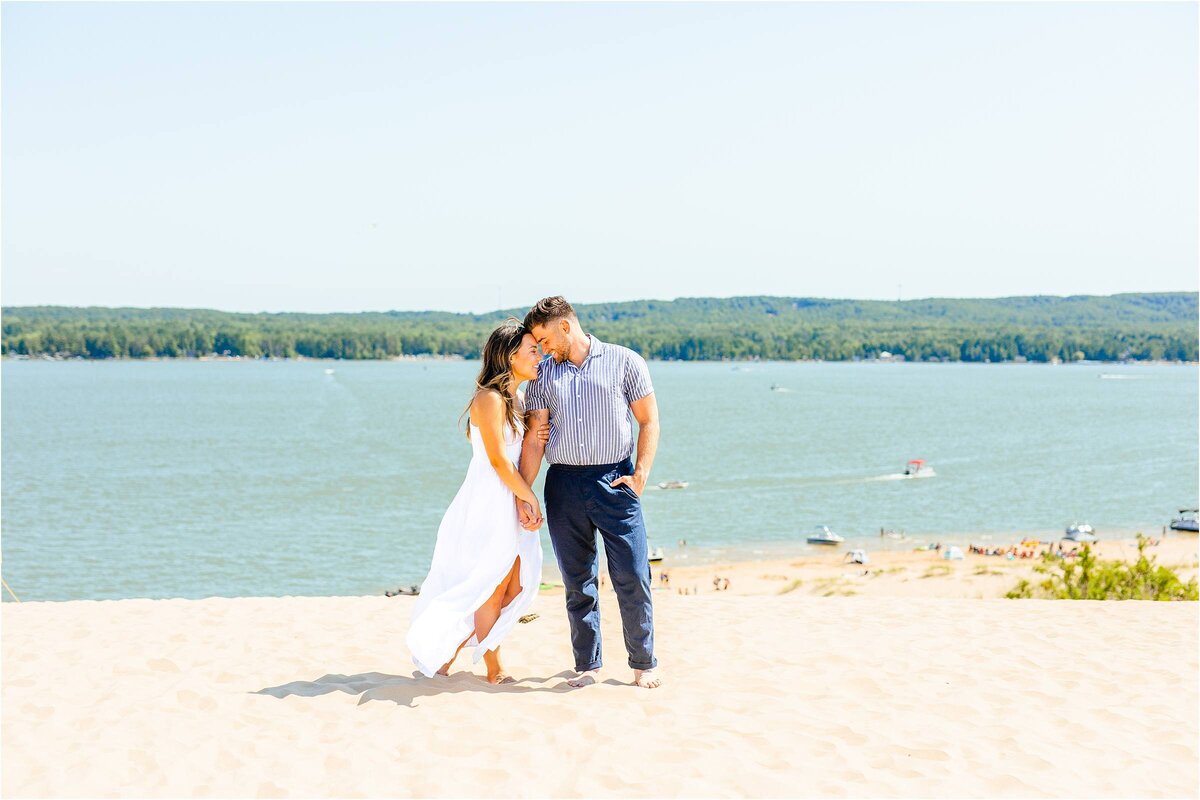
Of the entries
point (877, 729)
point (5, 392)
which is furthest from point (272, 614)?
point (5, 392)

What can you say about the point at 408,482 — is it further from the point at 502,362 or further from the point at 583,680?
the point at 502,362

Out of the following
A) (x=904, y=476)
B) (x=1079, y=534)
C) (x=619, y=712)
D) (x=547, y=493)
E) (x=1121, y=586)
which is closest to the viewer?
(x=619, y=712)

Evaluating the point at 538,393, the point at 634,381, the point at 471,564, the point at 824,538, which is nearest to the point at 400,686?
the point at 471,564

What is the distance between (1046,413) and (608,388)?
8685 centimetres

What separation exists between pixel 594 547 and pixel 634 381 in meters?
1.01

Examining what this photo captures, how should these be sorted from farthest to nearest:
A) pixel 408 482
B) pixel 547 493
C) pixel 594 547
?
pixel 408 482, pixel 594 547, pixel 547 493

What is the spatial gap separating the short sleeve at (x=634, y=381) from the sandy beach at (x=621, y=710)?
1.62 metres

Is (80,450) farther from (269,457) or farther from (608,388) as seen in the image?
(608,388)

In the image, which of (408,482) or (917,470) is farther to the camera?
(917,470)

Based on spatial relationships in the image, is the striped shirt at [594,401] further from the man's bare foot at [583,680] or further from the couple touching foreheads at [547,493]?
the man's bare foot at [583,680]

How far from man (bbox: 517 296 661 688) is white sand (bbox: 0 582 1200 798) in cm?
58

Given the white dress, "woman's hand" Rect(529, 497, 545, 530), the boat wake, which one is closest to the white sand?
the white dress

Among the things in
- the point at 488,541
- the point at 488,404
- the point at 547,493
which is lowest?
the point at 488,541

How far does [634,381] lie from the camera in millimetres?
5559
